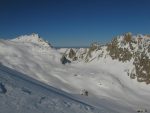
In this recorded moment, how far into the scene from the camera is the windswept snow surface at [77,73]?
7669cm

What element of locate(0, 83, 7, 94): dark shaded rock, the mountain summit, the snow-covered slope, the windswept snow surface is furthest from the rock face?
locate(0, 83, 7, 94): dark shaded rock

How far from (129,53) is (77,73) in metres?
19.9

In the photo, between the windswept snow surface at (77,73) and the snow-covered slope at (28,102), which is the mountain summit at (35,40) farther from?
the snow-covered slope at (28,102)

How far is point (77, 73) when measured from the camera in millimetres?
87000

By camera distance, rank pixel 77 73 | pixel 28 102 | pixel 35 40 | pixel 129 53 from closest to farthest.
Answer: pixel 28 102
pixel 77 73
pixel 129 53
pixel 35 40

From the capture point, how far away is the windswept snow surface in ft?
252

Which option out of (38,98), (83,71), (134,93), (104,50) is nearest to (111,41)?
(104,50)

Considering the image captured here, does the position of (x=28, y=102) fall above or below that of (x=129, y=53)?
below

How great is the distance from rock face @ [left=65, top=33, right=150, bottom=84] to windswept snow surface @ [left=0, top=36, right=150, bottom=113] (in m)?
1.92

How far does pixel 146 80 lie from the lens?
88.2 m

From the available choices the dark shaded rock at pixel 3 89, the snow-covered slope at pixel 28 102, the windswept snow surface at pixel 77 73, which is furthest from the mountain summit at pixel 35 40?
the dark shaded rock at pixel 3 89

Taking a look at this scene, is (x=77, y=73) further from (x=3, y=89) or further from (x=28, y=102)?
(x=28, y=102)

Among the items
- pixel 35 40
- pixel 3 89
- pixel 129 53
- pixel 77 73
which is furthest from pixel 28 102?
pixel 35 40

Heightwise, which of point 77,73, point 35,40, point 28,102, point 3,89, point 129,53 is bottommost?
point 28,102
